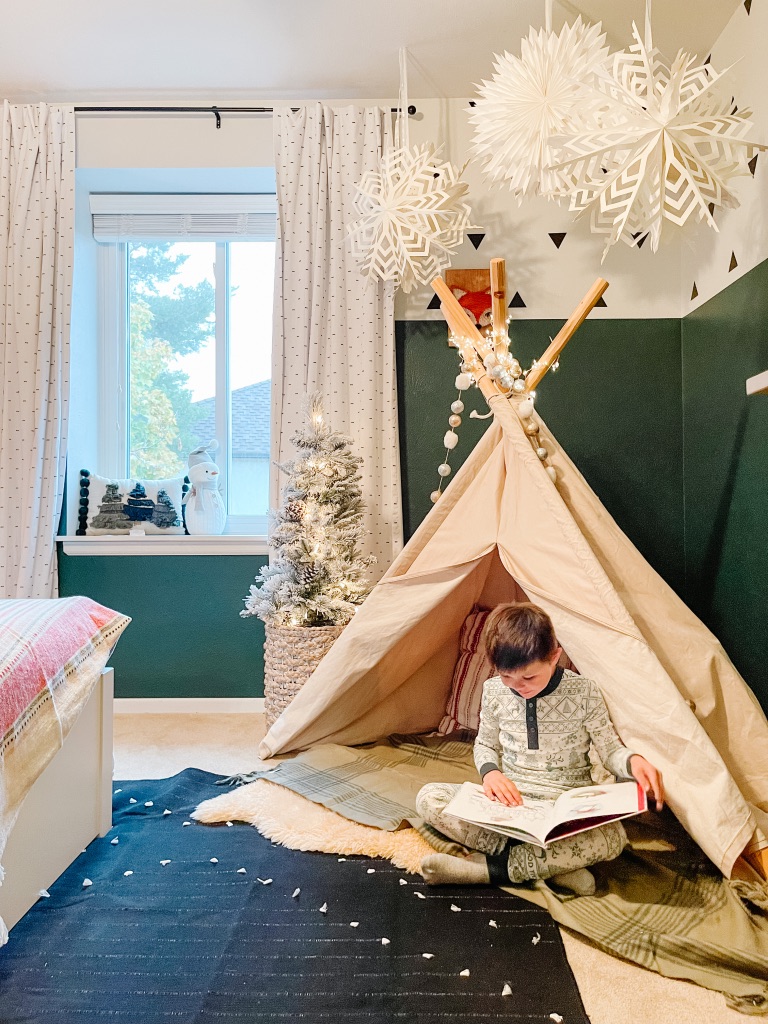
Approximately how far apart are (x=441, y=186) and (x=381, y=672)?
1652 millimetres

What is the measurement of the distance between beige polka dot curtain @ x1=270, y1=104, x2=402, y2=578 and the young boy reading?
4.72 ft

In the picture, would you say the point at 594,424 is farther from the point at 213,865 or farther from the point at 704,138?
the point at 213,865

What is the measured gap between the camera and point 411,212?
268cm

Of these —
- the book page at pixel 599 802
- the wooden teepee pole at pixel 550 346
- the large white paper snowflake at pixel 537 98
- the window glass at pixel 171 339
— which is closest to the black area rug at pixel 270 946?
the book page at pixel 599 802

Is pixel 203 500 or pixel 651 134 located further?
pixel 203 500

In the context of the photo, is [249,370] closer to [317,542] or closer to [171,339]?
[171,339]

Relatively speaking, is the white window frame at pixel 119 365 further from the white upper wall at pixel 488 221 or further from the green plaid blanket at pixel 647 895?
the green plaid blanket at pixel 647 895

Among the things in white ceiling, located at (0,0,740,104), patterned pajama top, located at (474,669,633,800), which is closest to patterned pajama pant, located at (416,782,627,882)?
patterned pajama top, located at (474,669,633,800)

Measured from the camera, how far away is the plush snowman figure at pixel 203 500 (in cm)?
345

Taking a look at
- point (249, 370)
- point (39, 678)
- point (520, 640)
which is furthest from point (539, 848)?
point (249, 370)

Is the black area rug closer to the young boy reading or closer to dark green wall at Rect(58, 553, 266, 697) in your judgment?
the young boy reading

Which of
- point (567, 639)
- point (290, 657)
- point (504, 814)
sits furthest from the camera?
point (290, 657)

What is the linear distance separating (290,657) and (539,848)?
131cm

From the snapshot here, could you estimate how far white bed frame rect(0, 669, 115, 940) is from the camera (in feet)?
5.16
